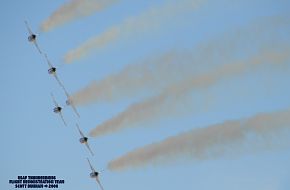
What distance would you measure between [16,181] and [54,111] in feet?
41.5

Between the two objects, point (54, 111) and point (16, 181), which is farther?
point (54, 111)

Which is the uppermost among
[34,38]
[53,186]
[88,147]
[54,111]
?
[34,38]

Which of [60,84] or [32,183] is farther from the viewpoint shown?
[60,84]

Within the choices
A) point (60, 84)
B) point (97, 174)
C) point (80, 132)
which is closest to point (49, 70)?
point (60, 84)

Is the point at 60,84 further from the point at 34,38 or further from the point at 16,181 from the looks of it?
the point at 16,181

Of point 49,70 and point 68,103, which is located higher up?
point 49,70

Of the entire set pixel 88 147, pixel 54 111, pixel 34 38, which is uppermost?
pixel 34 38

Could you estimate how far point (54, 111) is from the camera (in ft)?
271

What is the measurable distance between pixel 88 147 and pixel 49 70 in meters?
11.6

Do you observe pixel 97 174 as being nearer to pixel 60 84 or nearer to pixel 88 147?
pixel 88 147

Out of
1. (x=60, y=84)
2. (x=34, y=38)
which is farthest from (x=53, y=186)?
(x=34, y=38)

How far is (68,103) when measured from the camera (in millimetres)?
78750

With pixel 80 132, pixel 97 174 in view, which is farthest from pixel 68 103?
pixel 97 174

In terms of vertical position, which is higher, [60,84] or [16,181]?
[60,84]
